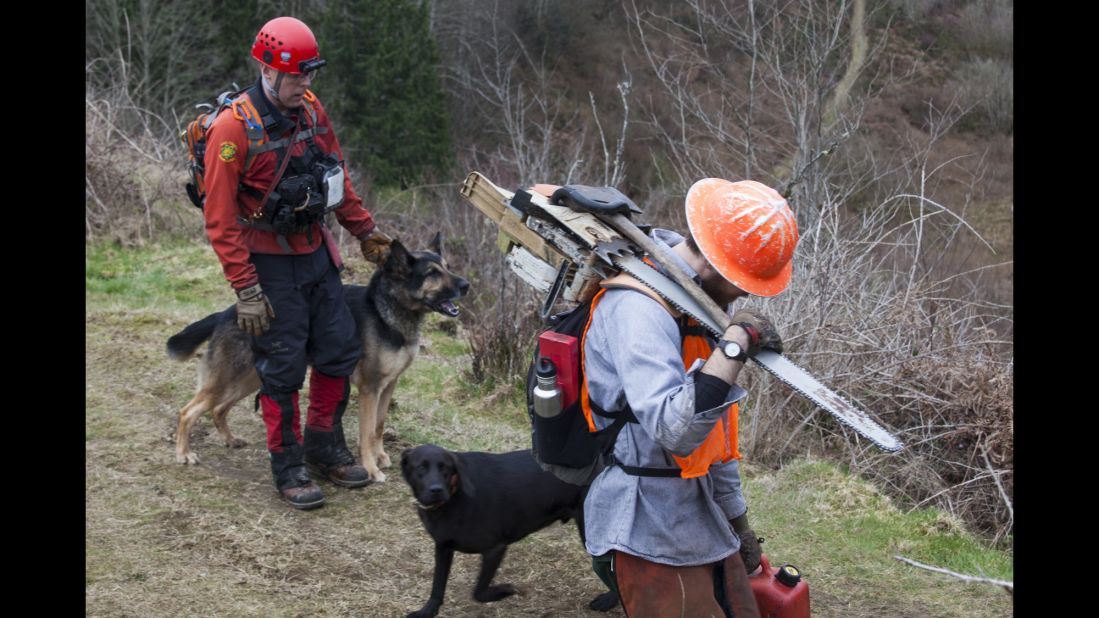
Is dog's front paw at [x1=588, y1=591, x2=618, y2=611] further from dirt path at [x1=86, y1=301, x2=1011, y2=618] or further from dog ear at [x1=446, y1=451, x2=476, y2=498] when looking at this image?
dog ear at [x1=446, y1=451, x2=476, y2=498]

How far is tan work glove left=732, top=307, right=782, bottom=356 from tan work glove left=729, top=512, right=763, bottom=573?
2.84 feet

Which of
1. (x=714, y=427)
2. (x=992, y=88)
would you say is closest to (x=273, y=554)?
(x=714, y=427)

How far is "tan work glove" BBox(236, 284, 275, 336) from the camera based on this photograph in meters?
4.96

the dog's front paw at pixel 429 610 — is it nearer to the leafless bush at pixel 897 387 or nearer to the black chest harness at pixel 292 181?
the black chest harness at pixel 292 181

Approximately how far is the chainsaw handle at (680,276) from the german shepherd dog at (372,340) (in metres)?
2.95

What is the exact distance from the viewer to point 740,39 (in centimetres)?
900

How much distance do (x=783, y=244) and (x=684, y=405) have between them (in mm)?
637

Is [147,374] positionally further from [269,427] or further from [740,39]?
[740,39]

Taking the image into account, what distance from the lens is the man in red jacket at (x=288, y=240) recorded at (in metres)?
4.86

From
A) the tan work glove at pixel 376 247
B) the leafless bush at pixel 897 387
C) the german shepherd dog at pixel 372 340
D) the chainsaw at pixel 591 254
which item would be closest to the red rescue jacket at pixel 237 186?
the tan work glove at pixel 376 247

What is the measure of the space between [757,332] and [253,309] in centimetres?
299

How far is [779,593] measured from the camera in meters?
3.54

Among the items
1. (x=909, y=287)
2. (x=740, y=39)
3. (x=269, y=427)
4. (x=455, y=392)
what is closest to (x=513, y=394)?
(x=455, y=392)

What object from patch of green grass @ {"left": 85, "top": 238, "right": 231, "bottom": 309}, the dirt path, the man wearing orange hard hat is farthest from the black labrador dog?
patch of green grass @ {"left": 85, "top": 238, "right": 231, "bottom": 309}
